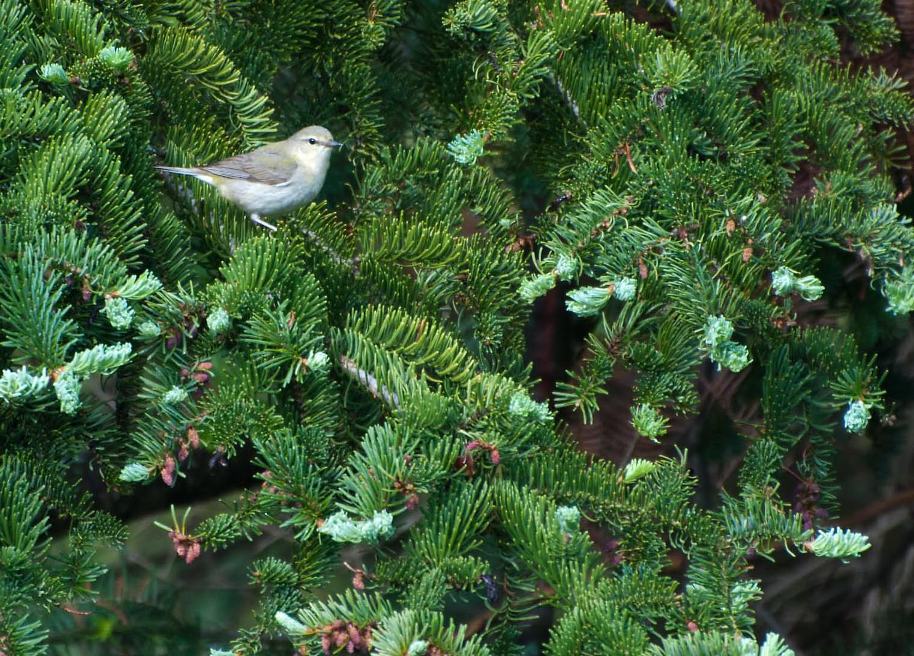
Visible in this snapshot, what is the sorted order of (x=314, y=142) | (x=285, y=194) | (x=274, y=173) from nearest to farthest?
(x=314, y=142), (x=274, y=173), (x=285, y=194)

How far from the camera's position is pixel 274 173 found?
3.07m

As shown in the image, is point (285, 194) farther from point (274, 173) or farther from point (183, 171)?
point (183, 171)

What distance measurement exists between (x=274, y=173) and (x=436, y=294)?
1079 millimetres

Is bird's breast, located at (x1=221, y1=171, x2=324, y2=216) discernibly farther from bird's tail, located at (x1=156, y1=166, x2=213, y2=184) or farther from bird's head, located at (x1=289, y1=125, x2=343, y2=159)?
bird's tail, located at (x1=156, y1=166, x2=213, y2=184)

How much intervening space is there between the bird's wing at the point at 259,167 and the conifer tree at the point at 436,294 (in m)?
0.09

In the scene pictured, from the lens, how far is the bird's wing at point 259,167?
255 cm

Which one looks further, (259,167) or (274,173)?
(274,173)

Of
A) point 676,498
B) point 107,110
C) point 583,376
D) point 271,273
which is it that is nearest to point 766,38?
point 583,376

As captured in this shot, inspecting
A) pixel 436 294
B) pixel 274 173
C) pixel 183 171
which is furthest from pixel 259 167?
pixel 436 294

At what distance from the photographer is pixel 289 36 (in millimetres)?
2490

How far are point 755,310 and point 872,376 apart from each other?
0.29 m

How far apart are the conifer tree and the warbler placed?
0.07 meters

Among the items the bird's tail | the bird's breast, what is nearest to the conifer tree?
the bird's tail

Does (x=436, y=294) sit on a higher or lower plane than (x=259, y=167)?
higher
